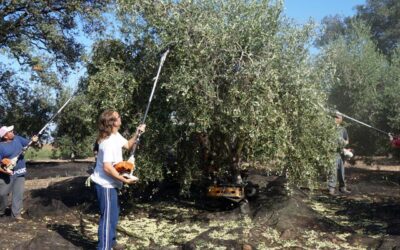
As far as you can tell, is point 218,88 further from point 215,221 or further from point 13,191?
point 13,191

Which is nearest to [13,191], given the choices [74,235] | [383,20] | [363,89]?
[74,235]

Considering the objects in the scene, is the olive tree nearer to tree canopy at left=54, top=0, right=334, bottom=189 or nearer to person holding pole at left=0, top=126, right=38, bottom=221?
tree canopy at left=54, top=0, right=334, bottom=189

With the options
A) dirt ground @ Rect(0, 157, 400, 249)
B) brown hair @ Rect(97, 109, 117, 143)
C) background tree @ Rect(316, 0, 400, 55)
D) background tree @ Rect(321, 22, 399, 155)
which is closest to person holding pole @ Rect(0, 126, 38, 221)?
dirt ground @ Rect(0, 157, 400, 249)

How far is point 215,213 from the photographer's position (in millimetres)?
7969

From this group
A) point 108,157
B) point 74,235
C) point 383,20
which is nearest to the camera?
point 108,157

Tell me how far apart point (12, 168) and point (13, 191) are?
0.40 m

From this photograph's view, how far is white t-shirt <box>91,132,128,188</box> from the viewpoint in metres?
5.57

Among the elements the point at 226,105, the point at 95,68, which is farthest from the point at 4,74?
the point at 226,105

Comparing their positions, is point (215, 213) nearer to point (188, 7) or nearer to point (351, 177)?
point (188, 7)

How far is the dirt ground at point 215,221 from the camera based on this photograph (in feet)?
21.4

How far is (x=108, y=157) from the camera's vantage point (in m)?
5.55

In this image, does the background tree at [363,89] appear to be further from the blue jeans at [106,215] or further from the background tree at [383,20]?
the background tree at [383,20]

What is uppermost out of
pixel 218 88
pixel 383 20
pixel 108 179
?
pixel 383 20

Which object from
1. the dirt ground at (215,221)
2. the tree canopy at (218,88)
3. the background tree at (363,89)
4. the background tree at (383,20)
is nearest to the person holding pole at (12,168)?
the dirt ground at (215,221)
